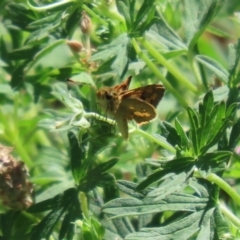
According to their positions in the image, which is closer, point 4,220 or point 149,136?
point 149,136

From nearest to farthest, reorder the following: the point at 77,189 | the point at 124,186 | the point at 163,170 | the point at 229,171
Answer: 1. the point at 163,170
2. the point at 124,186
3. the point at 77,189
4. the point at 229,171

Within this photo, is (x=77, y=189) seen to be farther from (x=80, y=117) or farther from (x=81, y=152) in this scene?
(x=80, y=117)

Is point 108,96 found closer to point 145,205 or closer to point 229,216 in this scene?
point 145,205

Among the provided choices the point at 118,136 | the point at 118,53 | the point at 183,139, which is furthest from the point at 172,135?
the point at 118,53

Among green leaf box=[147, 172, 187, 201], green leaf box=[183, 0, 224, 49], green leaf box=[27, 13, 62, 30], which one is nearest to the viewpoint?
green leaf box=[147, 172, 187, 201]

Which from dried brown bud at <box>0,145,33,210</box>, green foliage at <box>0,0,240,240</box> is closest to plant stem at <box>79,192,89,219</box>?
green foliage at <box>0,0,240,240</box>

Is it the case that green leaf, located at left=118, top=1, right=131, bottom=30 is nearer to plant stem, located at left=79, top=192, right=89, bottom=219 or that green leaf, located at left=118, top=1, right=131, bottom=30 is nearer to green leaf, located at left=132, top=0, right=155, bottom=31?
green leaf, located at left=132, top=0, right=155, bottom=31

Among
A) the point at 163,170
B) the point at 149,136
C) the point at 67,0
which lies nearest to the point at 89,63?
the point at 67,0

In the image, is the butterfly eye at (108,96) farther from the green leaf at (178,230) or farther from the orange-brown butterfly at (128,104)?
the green leaf at (178,230)

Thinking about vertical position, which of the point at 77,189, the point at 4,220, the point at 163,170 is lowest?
the point at 4,220
